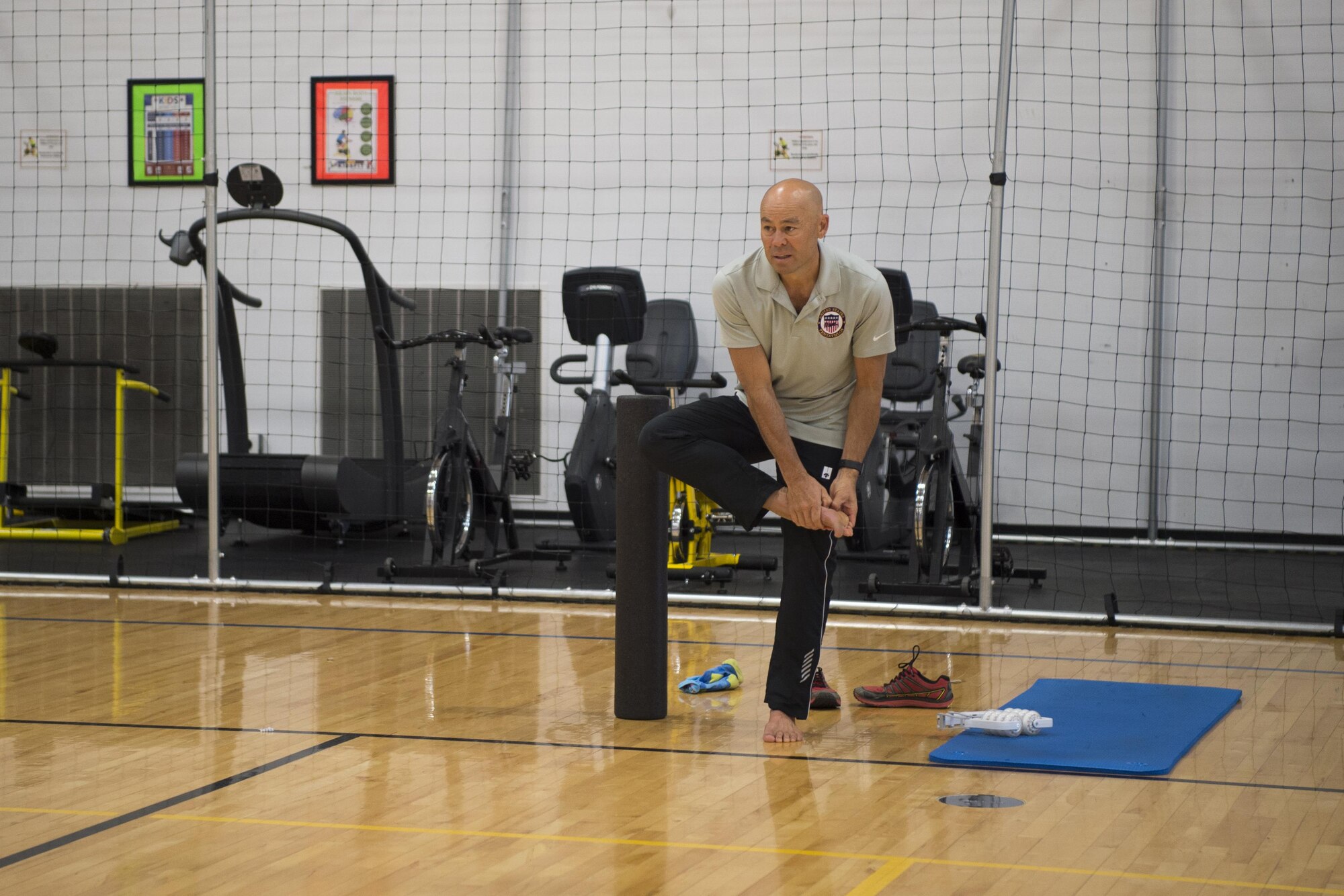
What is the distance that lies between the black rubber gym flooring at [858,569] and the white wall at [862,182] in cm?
47

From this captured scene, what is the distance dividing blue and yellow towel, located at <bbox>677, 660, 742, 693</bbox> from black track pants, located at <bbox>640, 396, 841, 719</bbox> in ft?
1.82

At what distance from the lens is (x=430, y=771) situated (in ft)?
10.2

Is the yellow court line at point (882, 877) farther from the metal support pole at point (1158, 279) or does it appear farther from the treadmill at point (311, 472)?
the metal support pole at point (1158, 279)

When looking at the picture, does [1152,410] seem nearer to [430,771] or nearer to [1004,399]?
[1004,399]

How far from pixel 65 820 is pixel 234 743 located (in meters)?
0.63

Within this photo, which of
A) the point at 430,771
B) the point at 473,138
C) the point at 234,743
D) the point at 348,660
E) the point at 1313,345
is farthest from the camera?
the point at 473,138

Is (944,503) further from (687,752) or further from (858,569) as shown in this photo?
(687,752)

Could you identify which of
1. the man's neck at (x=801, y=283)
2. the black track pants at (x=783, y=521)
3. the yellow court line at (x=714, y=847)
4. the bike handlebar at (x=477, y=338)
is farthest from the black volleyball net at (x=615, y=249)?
the yellow court line at (x=714, y=847)

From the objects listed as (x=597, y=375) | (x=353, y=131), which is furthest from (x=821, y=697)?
(x=353, y=131)

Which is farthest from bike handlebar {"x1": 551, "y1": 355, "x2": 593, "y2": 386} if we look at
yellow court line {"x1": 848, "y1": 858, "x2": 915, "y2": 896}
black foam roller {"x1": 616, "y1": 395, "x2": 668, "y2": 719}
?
yellow court line {"x1": 848, "y1": 858, "x2": 915, "y2": 896}

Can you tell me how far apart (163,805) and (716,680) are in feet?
5.17

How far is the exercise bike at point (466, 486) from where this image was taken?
5.84m

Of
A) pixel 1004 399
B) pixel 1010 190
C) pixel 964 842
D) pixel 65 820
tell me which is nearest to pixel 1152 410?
pixel 1004 399

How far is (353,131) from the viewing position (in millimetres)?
8109
